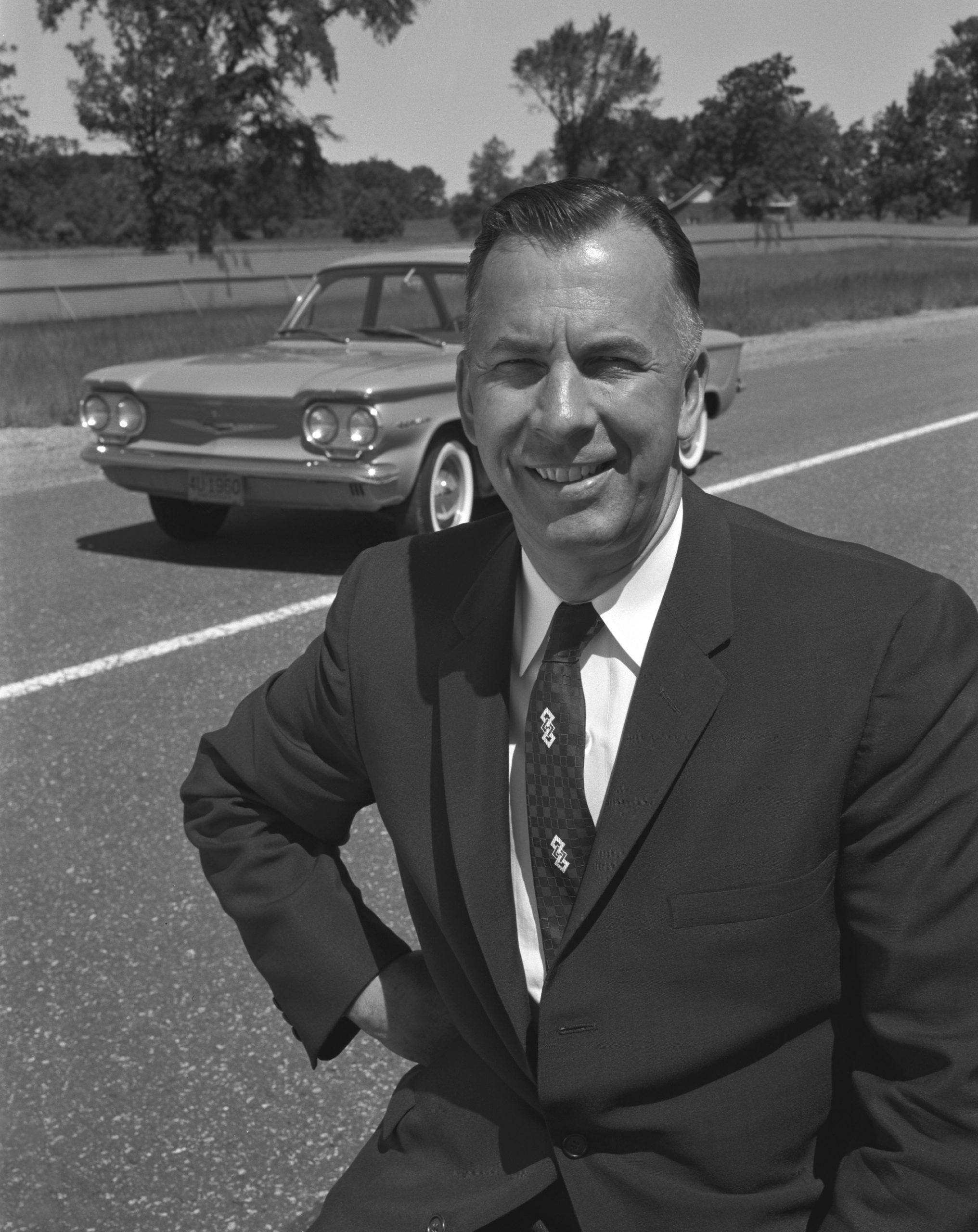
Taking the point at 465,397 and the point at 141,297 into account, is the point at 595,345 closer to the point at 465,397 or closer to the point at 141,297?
the point at 465,397

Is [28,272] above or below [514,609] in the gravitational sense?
below

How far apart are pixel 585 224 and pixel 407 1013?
101 cm

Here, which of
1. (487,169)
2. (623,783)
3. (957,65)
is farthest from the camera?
(957,65)

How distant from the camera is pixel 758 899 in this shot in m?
1.58

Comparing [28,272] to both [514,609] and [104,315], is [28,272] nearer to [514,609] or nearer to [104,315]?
[104,315]

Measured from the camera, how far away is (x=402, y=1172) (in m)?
1.80

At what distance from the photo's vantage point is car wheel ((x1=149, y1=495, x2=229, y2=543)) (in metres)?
8.20

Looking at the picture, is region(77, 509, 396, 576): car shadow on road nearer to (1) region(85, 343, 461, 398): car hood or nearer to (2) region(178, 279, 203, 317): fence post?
(1) region(85, 343, 461, 398): car hood

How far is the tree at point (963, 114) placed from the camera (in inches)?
3039

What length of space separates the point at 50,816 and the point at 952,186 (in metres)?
95.9

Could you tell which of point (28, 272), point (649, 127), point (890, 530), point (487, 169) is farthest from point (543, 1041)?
point (649, 127)

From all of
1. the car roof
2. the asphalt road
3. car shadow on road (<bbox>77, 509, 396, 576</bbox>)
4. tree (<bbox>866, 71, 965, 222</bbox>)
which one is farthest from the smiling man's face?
tree (<bbox>866, 71, 965, 222</bbox>)

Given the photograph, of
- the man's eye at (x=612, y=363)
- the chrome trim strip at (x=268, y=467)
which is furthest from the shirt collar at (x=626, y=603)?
the chrome trim strip at (x=268, y=467)

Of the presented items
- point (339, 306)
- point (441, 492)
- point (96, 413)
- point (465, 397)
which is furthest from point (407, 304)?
point (465, 397)
